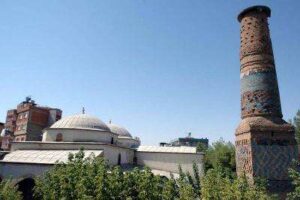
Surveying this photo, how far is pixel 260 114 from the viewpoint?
1148 centimetres

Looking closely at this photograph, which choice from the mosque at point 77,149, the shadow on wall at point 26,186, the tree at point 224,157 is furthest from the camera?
the tree at point 224,157

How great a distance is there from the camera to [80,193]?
7.62m

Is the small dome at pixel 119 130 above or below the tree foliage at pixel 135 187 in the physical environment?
above

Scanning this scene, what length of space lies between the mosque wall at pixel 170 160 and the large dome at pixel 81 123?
3.89 m

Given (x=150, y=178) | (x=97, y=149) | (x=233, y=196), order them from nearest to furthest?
(x=233, y=196) → (x=150, y=178) → (x=97, y=149)

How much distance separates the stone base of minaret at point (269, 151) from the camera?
10.8 m

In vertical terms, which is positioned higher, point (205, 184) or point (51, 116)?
point (51, 116)

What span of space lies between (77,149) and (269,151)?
11743 millimetres

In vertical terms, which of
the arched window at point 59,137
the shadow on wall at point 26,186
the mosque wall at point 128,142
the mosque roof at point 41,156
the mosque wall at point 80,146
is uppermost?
the mosque wall at point 128,142

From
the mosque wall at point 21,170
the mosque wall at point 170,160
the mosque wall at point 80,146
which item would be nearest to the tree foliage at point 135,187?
the mosque wall at point 21,170

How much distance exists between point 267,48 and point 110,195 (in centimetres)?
942

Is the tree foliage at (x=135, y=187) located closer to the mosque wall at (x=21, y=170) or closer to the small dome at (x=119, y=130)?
the mosque wall at (x=21, y=170)

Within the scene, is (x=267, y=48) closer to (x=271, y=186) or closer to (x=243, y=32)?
(x=243, y=32)

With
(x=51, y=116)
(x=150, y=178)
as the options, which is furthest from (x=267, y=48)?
(x=51, y=116)
